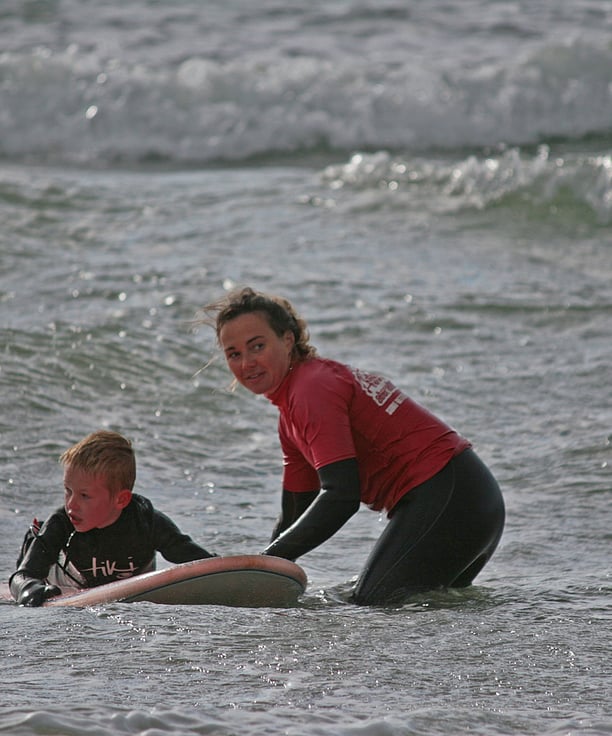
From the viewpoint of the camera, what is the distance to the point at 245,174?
14.9 metres

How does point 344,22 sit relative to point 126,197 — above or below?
above

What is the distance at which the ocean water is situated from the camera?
3.77m

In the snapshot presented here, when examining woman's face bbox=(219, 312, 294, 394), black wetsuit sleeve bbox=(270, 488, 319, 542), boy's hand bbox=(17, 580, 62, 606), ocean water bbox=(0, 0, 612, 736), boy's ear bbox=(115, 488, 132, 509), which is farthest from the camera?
black wetsuit sleeve bbox=(270, 488, 319, 542)

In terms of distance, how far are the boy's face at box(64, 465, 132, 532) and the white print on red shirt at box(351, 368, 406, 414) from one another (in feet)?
3.16

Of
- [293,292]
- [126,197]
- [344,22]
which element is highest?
[344,22]

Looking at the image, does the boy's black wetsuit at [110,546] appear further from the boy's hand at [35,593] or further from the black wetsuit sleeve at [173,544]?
the boy's hand at [35,593]

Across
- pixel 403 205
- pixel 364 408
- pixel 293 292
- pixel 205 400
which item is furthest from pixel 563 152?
pixel 364 408

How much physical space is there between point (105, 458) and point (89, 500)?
0.56ft

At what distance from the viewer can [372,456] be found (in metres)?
4.77

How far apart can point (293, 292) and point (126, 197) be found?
3789 millimetres

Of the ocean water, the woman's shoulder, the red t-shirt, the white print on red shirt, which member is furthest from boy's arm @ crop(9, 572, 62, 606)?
the white print on red shirt

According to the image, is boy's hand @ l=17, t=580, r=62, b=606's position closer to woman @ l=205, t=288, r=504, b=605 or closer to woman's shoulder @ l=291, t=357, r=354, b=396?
woman @ l=205, t=288, r=504, b=605

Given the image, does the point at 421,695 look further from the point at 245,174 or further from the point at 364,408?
the point at 245,174

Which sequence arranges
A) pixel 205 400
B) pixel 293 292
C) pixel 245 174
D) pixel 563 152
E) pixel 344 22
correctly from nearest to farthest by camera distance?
pixel 205 400 < pixel 293 292 < pixel 245 174 < pixel 563 152 < pixel 344 22
